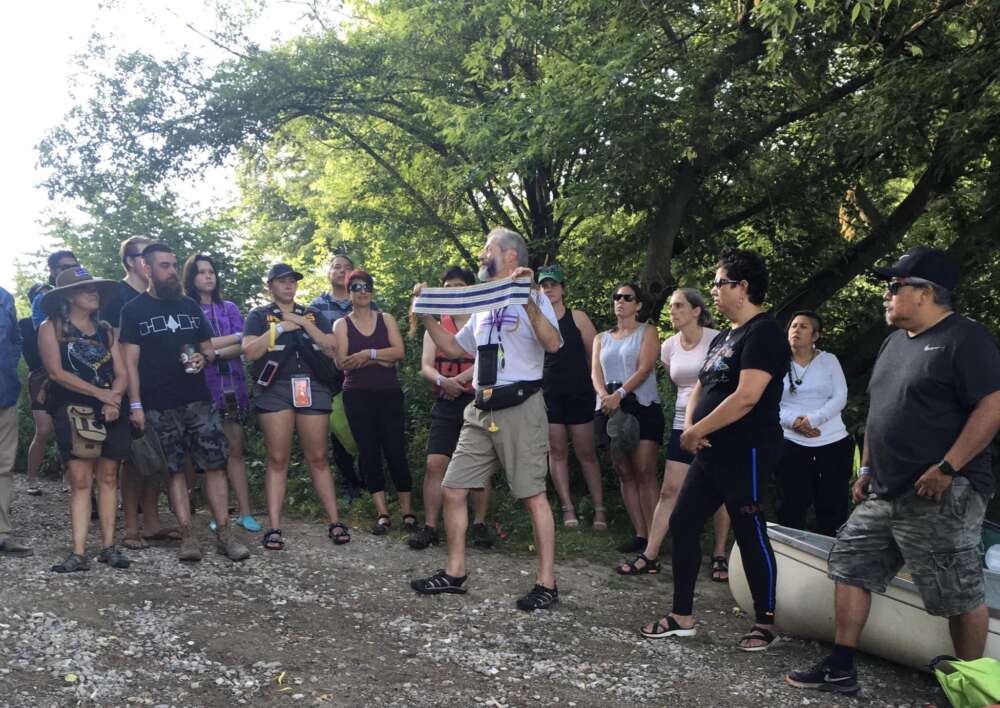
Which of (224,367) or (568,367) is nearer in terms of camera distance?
(224,367)

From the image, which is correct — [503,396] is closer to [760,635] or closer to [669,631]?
[669,631]

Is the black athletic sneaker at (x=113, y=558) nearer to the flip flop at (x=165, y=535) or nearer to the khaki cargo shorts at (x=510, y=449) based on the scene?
the flip flop at (x=165, y=535)

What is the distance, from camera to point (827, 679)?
4.00 meters

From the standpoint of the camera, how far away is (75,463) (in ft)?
17.5

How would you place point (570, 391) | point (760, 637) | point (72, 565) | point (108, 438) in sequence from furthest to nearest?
point (570, 391)
point (108, 438)
point (72, 565)
point (760, 637)

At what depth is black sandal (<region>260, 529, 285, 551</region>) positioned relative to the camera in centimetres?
599

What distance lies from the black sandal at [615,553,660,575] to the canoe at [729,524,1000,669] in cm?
99

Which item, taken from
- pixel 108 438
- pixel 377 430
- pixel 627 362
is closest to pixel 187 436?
pixel 108 438

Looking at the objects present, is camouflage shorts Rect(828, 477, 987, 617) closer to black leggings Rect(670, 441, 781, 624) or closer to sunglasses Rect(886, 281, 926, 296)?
black leggings Rect(670, 441, 781, 624)

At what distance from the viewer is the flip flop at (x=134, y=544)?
19.1 ft

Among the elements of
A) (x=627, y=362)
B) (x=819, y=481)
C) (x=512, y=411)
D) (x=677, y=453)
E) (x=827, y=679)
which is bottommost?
(x=827, y=679)

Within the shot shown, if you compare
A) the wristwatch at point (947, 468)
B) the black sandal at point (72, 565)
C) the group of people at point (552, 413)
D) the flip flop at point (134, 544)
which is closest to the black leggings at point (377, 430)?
the group of people at point (552, 413)

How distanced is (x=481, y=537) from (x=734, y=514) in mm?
2497

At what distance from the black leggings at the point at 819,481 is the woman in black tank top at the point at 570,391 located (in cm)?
159
